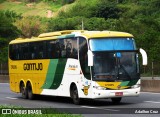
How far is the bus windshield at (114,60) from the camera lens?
2131 centimetres

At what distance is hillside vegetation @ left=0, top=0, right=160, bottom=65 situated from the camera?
69.9m

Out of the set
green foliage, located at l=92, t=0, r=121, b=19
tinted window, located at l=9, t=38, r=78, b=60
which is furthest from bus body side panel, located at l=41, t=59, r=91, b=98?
green foliage, located at l=92, t=0, r=121, b=19

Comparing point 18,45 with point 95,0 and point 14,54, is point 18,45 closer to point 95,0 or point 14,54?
point 14,54

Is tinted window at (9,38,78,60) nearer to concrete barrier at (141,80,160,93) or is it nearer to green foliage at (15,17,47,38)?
concrete barrier at (141,80,160,93)

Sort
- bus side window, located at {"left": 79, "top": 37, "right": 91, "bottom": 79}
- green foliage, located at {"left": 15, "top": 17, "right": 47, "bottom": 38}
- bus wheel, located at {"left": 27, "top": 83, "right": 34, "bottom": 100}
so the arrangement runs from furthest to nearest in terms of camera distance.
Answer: green foliage, located at {"left": 15, "top": 17, "right": 47, "bottom": 38}, bus wheel, located at {"left": 27, "top": 83, "right": 34, "bottom": 100}, bus side window, located at {"left": 79, "top": 37, "right": 91, "bottom": 79}

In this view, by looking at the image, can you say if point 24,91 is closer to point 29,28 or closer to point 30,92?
point 30,92

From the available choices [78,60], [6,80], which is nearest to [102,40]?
[78,60]

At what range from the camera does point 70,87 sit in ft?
76.3

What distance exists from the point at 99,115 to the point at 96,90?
3722 millimetres

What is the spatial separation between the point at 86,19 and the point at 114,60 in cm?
10547

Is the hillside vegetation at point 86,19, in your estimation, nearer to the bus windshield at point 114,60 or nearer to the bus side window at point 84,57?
the bus windshield at point 114,60

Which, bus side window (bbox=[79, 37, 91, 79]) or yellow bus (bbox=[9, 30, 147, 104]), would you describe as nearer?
yellow bus (bbox=[9, 30, 147, 104])

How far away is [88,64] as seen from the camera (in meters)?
21.1

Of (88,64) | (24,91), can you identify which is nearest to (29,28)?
(24,91)
